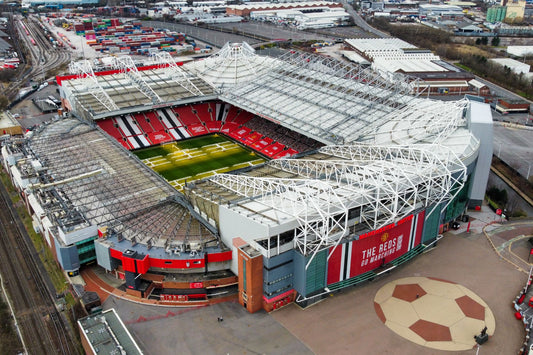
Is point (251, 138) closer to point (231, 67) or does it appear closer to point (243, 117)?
point (243, 117)

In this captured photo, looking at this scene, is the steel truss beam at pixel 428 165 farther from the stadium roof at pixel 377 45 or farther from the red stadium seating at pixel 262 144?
the stadium roof at pixel 377 45

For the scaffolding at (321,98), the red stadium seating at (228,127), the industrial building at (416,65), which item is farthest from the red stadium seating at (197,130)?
the industrial building at (416,65)

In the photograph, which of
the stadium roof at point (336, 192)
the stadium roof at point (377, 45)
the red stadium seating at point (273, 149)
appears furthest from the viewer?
the stadium roof at point (377, 45)

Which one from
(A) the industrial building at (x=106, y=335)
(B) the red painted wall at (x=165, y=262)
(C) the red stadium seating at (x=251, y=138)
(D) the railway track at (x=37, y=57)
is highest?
(D) the railway track at (x=37, y=57)

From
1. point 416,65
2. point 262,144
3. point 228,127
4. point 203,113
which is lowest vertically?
point 262,144

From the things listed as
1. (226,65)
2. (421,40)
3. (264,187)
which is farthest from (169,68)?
(421,40)

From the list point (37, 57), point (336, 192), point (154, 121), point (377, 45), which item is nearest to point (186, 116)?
point (154, 121)
